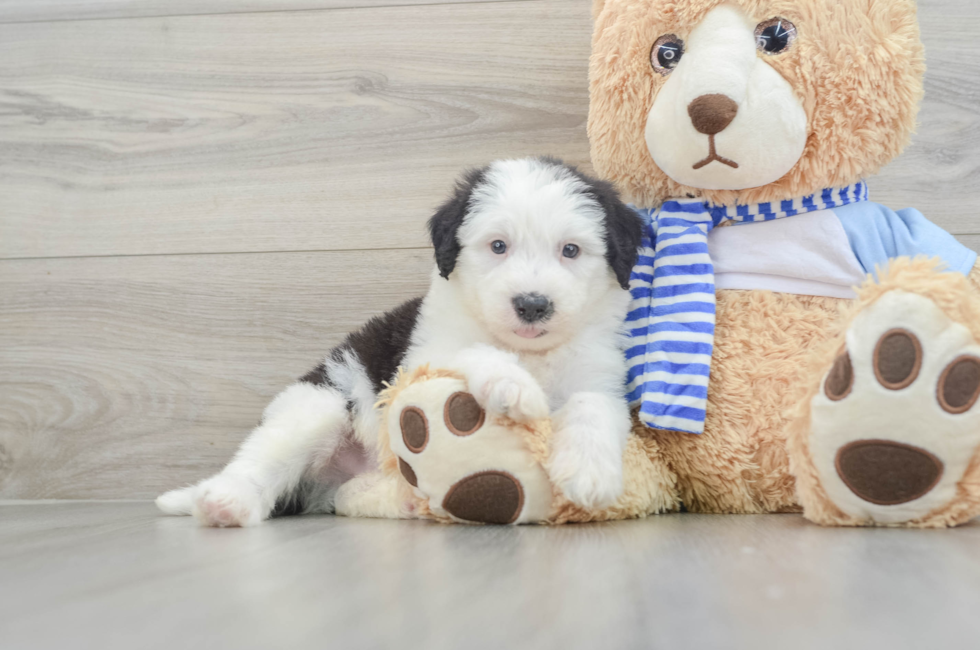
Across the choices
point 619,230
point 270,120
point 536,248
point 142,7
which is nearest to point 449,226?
point 536,248

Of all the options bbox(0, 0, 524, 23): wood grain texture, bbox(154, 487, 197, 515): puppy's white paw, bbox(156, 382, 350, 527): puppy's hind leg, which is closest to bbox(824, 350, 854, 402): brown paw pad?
bbox(156, 382, 350, 527): puppy's hind leg

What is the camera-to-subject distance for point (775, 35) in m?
1.40

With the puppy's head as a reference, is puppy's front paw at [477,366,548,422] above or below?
below

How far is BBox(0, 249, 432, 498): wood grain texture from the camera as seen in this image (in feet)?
6.89

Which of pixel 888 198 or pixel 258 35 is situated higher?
pixel 258 35

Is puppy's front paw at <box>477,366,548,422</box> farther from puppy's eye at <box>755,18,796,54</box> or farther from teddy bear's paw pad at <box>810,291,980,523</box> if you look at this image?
puppy's eye at <box>755,18,796,54</box>

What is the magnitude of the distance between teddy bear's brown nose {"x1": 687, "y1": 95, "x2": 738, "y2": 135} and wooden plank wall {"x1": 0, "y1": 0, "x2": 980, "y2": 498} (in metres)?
0.66

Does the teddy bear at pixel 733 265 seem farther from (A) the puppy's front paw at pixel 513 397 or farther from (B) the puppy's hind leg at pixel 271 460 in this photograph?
(B) the puppy's hind leg at pixel 271 460

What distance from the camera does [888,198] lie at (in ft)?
6.40

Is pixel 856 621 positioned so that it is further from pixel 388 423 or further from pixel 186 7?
pixel 186 7

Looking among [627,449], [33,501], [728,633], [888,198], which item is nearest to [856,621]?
[728,633]

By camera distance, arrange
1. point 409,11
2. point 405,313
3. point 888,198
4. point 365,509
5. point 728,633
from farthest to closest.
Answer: point 409,11
point 888,198
point 405,313
point 365,509
point 728,633

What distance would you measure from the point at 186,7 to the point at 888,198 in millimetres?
1954

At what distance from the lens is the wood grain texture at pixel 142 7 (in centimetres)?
209
